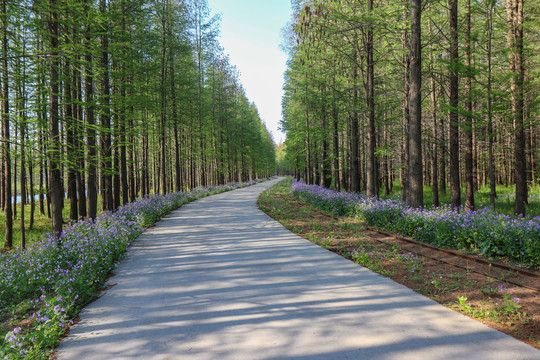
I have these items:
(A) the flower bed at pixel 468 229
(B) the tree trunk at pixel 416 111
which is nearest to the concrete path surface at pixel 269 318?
(A) the flower bed at pixel 468 229

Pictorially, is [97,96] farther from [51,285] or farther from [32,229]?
[51,285]

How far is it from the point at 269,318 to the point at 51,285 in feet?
12.9

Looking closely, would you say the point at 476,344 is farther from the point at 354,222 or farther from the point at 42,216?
the point at 42,216

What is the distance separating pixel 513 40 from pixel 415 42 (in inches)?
193

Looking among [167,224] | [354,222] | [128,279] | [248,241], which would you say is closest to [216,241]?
[248,241]

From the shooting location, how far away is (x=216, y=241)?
845cm

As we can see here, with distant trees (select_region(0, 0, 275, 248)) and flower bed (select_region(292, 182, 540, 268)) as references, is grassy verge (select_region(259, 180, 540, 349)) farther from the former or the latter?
distant trees (select_region(0, 0, 275, 248))

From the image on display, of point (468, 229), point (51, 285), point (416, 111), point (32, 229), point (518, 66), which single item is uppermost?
point (518, 66)

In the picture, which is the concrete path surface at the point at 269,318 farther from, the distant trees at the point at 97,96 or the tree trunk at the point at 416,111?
the tree trunk at the point at 416,111

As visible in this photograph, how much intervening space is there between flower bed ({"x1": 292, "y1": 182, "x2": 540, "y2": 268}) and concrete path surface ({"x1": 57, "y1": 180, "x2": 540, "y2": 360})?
2768 mm

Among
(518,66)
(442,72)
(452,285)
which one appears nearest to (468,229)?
(452,285)

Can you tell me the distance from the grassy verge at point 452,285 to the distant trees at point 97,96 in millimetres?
7133

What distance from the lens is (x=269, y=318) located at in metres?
3.79

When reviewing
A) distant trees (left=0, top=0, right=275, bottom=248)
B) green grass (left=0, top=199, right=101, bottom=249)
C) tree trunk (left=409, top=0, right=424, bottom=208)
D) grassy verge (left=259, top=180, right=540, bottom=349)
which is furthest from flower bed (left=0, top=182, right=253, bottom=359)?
tree trunk (left=409, top=0, right=424, bottom=208)
